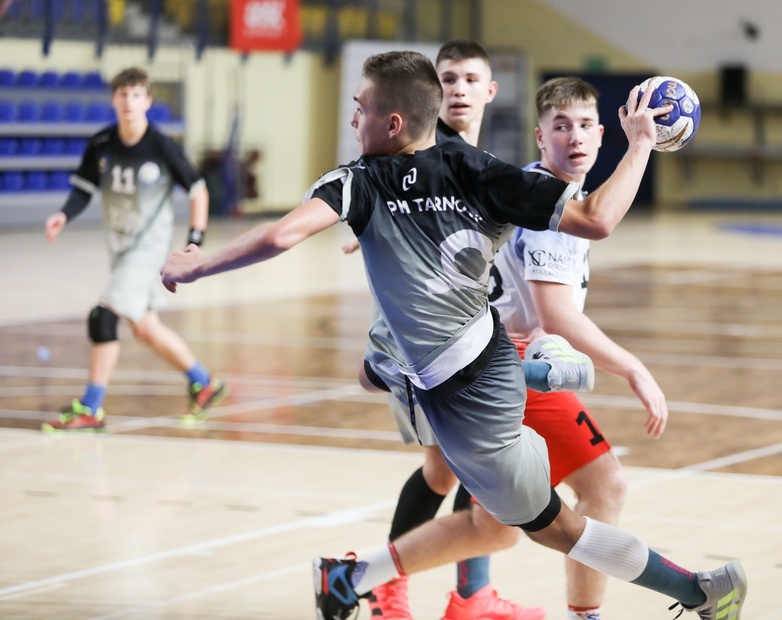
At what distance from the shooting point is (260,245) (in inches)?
133

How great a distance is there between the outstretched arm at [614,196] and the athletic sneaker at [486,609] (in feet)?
5.28

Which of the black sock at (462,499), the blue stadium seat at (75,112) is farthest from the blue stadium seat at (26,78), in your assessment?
the black sock at (462,499)

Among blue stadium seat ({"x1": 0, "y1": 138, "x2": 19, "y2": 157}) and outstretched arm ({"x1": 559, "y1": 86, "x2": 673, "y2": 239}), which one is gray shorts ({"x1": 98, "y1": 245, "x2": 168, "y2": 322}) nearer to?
outstretched arm ({"x1": 559, "y1": 86, "x2": 673, "y2": 239})

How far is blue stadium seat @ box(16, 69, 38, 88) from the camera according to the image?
72.2 feet

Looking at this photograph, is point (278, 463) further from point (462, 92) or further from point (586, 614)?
point (586, 614)

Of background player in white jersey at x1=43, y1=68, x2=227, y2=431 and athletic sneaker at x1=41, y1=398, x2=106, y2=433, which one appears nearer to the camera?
athletic sneaker at x1=41, y1=398, x2=106, y2=433

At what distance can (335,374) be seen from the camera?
31.8 feet

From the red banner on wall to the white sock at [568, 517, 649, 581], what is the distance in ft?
72.5

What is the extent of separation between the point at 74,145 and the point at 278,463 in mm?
16565

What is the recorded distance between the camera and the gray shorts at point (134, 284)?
7.96 meters

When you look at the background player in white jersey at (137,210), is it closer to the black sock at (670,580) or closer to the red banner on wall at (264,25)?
the black sock at (670,580)

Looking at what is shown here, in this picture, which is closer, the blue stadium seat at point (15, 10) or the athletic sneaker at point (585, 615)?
the athletic sneaker at point (585, 615)

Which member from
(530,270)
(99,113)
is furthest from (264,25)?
(530,270)

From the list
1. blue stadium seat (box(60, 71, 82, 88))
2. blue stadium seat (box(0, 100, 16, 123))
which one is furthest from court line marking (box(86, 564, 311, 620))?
blue stadium seat (box(60, 71, 82, 88))
